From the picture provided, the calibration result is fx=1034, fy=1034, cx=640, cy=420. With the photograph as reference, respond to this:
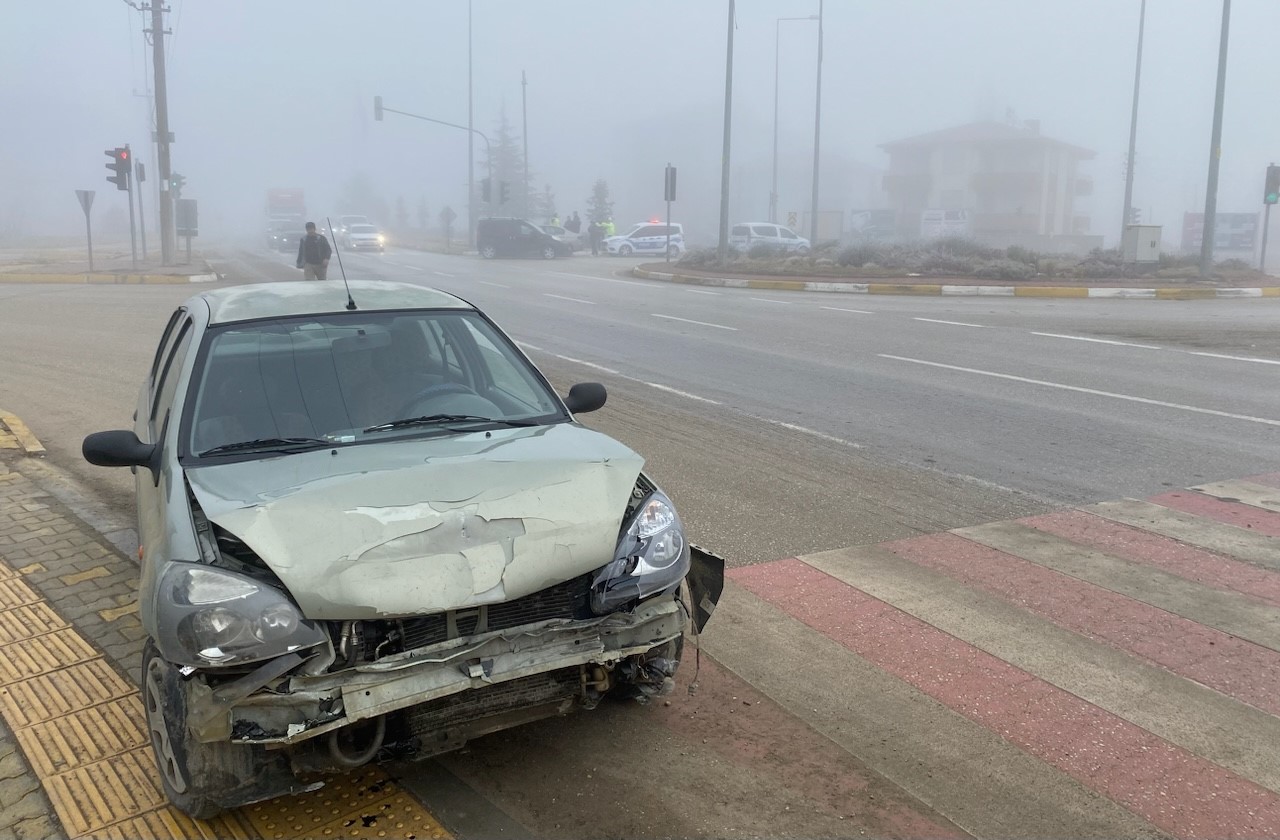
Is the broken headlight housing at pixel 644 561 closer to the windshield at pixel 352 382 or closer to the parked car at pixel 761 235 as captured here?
the windshield at pixel 352 382

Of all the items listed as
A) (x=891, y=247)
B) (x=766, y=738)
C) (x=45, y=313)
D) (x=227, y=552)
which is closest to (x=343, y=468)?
(x=227, y=552)

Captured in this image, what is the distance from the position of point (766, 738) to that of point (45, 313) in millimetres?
17770

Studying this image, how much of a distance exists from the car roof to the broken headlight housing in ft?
Answer: 5.70

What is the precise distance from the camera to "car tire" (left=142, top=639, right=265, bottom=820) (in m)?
2.96

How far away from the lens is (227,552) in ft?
9.98

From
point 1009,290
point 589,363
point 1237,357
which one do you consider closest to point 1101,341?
point 1237,357

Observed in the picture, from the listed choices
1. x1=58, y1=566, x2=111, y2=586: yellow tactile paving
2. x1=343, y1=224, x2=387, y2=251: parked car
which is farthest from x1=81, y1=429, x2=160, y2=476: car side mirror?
x1=343, y1=224, x2=387, y2=251: parked car

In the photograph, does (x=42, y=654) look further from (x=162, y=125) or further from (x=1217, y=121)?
(x=162, y=125)

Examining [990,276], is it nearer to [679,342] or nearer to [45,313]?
[679,342]

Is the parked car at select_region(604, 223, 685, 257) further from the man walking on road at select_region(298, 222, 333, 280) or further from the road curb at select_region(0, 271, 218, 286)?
the man walking on road at select_region(298, 222, 333, 280)

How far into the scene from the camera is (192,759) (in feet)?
9.75

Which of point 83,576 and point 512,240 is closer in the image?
point 83,576

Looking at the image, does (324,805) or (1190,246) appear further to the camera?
(1190,246)

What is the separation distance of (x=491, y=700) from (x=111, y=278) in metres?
27.2
